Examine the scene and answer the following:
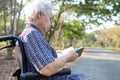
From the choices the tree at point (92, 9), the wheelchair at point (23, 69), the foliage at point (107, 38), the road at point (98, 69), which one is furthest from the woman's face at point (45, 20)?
the foliage at point (107, 38)

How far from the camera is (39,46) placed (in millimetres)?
2883

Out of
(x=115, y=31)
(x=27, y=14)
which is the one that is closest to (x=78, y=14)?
(x=27, y=14)

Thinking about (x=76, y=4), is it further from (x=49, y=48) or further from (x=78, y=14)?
(x=49, y=48)

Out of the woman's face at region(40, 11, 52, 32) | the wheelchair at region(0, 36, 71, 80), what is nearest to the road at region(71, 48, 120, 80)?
the woman's face at region(40, 11, 52, 32)

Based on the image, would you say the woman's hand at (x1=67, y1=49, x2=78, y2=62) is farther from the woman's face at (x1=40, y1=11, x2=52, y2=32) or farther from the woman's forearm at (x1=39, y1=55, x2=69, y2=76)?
the woman's face at (x1=40, y1=11, x2=52, y2=32)

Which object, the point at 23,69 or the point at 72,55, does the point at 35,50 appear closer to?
the point at 23,69

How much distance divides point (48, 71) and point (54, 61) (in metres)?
0.10

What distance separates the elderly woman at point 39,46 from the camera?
9.39 ft

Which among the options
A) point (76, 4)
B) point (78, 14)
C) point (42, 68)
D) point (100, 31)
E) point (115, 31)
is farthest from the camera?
point (100, 31)

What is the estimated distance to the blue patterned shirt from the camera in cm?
286

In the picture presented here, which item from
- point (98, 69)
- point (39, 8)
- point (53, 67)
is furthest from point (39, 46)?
point (98, 69)

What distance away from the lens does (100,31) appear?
96.6 meters

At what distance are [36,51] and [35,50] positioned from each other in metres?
0.01

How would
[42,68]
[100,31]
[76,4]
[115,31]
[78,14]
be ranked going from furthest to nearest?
[100,31], [115,31], [78,14], [76,4], [42,68]
